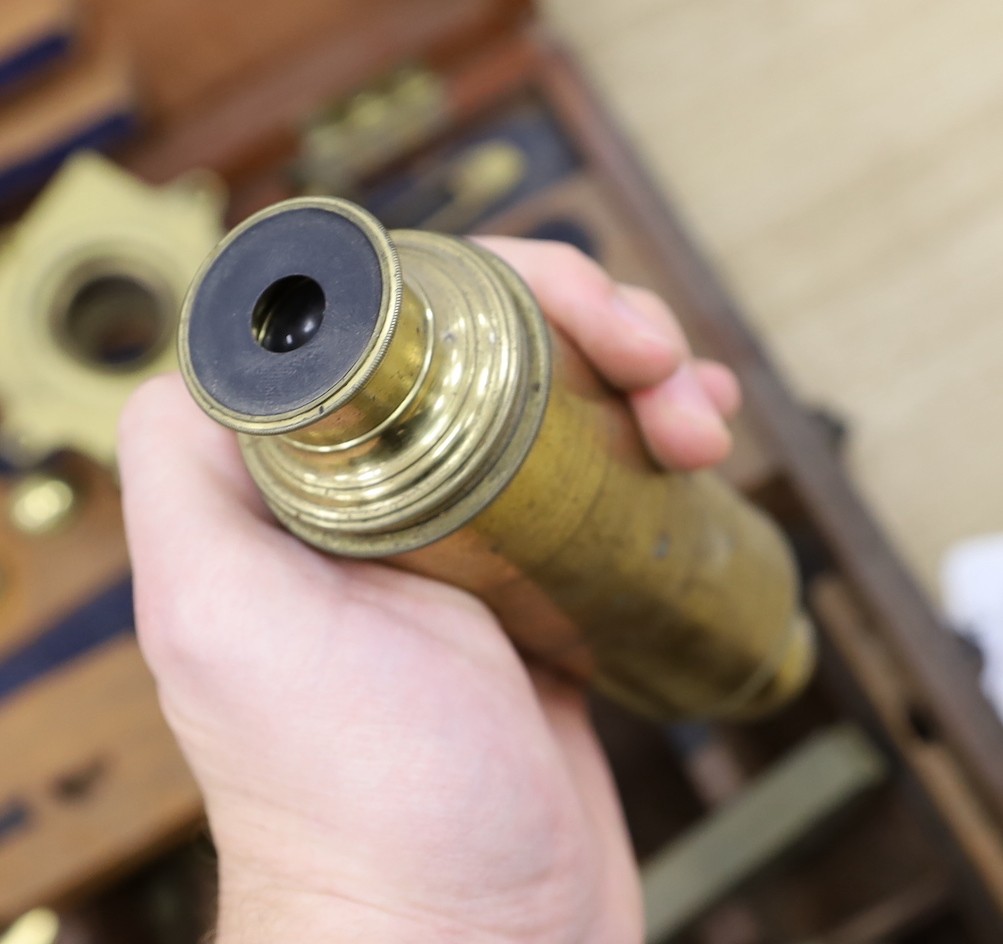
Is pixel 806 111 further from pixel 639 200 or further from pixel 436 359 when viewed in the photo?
pixel 436 359

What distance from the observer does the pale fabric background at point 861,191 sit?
96cm

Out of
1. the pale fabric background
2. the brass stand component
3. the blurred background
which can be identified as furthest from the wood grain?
the pale fabric background

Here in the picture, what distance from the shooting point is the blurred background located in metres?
0.85

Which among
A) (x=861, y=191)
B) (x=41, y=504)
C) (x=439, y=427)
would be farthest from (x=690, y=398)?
(x=41, y=504)

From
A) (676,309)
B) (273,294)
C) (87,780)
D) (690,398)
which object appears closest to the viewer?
(273,294)

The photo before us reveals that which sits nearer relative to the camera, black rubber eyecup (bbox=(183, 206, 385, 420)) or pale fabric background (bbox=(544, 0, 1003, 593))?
black rubber eyecup (bbox=(183, 206, 385, 420))

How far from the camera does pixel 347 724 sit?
54cm

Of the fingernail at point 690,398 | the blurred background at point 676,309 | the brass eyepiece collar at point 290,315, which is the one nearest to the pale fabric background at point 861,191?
the blurred background at point 676,309

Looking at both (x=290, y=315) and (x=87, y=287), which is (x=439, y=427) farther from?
(x=87, y=287)

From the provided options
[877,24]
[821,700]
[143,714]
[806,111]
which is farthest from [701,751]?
[877,24]

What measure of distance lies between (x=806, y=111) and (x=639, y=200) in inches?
9.7

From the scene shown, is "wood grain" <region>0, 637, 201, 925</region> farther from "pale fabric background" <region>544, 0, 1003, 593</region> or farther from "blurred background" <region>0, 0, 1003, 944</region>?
"pale fabric background" <region>544, 0, 1003, 593</region>

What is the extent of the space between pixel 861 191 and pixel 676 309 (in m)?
0.26

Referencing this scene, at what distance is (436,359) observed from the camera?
46 cm
